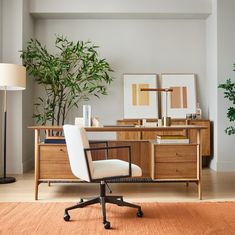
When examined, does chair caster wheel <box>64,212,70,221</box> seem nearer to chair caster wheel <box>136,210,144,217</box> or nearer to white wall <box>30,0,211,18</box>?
chair caster wheel <box>136,210,144,217</box>

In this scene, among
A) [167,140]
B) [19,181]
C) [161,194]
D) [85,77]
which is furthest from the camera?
[85,77]

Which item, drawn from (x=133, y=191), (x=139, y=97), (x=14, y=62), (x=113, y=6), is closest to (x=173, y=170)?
(x=133, y=191)

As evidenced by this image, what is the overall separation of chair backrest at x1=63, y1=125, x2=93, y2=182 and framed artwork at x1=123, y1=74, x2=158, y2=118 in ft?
10.6

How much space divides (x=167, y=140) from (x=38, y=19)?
3.91 m

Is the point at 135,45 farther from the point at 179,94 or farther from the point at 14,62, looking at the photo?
the point at 14,62

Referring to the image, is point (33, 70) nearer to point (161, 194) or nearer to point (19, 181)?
point (19, 181)

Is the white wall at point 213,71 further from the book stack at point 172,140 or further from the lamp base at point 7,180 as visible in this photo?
the lamp base at point 7,180

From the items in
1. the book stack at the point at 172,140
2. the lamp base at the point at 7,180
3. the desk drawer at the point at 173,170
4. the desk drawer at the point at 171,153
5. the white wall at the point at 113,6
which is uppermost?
the white wall at the point at 113,6

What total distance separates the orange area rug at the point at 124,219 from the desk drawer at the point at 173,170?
0.34 meters

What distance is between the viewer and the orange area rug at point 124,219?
286 centimetres

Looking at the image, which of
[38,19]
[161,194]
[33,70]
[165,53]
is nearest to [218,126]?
[165,53]

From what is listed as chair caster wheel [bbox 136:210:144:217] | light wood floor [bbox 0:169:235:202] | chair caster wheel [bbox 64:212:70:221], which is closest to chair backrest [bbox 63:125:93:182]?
chair caster wheel [bbox 64:212:70:221]

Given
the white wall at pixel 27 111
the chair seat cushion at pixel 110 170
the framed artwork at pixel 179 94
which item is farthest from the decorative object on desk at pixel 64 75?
the chair seat cushion at pixel 110 170

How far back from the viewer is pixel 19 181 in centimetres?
506
